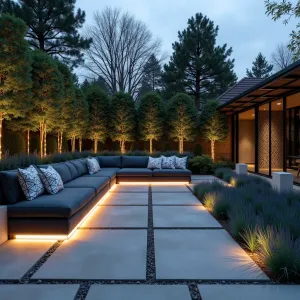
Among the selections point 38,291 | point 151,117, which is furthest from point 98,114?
point 38,291

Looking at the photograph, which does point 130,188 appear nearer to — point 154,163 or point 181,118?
point 154,163

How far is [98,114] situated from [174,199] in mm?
8842

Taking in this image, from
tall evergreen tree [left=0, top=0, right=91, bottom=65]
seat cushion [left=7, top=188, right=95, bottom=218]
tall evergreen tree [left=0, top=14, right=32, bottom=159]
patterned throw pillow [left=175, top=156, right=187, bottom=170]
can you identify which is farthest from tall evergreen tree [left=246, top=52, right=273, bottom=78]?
seat cushion [left=7, top=188, right=95, bottom=218]

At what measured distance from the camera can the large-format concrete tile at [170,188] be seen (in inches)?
276

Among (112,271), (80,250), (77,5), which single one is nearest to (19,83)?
(80,250)

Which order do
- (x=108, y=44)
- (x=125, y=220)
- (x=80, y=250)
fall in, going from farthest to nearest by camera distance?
1. (x=108, y=44)
2. (x=125, y=220)
3. (x=80, y=250)

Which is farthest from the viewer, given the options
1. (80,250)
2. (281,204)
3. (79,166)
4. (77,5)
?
(77,5)

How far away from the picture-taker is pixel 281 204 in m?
4.06

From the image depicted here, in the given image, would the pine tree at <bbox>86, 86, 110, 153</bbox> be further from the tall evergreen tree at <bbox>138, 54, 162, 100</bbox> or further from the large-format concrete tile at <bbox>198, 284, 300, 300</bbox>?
the large-format concrete tile at <bbox>198, 284, 300, 300</bbox>

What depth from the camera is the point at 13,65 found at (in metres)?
8.34

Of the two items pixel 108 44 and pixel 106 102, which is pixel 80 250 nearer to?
pixel 106 102

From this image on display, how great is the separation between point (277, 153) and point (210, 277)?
10856mm

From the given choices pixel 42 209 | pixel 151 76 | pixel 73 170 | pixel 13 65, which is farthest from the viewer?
pixel 151 76

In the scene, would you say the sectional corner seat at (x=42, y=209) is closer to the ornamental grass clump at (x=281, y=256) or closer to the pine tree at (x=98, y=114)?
the ornamental grass clump at (x=281, y=256)
